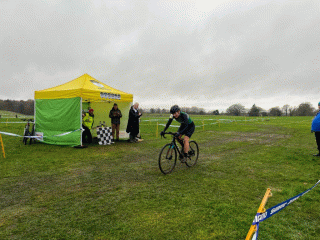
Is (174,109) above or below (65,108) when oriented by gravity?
below

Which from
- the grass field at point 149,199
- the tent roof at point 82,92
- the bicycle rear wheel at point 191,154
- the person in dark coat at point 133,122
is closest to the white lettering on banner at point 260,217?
the grass field at point 149,199

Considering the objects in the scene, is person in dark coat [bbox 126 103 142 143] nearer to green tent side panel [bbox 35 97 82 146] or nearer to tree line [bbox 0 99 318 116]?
green tent side panel [bbox 35 97 82 146]

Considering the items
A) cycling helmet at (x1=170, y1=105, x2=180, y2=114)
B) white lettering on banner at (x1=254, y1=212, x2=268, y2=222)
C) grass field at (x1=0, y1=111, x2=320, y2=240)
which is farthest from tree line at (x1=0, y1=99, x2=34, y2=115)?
white lettering on banner at (x1=254, y1=212, x2=268, y2=222)

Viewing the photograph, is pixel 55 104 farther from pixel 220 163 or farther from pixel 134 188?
pixel 220 163

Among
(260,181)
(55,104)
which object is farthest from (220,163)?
(55,104)

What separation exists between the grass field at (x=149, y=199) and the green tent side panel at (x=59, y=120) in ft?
9.20

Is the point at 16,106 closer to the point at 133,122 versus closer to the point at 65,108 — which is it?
the point at 65,108

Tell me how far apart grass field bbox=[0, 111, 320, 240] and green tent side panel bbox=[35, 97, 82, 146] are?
2803mm

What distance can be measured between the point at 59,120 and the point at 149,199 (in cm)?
856

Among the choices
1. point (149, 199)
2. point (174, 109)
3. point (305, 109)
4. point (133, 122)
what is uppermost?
point (305, 109)

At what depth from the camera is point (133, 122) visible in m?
12.0

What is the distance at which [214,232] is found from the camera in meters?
3.05

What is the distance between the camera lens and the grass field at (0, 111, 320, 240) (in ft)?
10.2

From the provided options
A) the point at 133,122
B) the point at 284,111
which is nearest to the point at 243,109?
the point at 284,111
